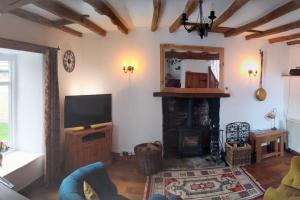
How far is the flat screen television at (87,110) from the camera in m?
4.19

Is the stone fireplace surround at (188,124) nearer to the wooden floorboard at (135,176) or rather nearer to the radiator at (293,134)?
the wooden floorboard at (135,176)

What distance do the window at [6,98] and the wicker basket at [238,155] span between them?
4.01 meters

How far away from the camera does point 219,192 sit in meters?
3.61

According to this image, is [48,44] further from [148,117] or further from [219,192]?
[219,192]

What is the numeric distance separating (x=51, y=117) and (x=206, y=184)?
2741mm

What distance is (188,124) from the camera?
16.5 ft

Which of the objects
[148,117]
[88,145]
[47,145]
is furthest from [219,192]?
[47,145]

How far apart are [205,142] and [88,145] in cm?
248

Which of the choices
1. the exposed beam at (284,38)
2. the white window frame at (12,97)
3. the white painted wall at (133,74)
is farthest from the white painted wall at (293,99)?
the white window frame at (12,97)

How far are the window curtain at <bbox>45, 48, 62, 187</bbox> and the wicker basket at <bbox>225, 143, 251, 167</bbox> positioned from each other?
325 cm

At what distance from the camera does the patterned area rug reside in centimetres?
355

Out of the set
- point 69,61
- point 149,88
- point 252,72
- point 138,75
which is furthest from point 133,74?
point 252,72

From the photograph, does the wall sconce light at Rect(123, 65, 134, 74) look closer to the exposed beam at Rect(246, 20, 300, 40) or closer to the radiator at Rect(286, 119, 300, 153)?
the exposed beam at Rect(246, 20, 300, 40)

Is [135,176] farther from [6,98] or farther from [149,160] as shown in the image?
[6,98]
